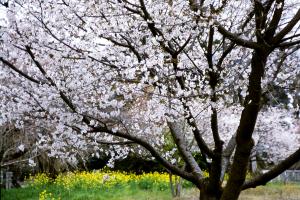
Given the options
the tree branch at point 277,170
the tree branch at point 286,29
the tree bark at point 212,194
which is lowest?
the tree bark at point 212,194

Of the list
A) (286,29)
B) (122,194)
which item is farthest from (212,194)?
(122,194)

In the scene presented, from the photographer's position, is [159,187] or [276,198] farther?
[159,187]

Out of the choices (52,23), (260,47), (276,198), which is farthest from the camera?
(276,198)

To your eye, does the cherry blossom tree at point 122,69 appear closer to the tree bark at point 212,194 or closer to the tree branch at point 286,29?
the tree bark at point 212,194

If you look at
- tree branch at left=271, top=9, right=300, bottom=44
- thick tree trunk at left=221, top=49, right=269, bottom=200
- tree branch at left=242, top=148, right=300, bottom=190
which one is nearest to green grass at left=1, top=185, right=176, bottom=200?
tree branch at left=242, top=148, right=300, bottom=190

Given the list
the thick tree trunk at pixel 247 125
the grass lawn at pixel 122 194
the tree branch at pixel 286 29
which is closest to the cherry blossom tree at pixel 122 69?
the thick tree trunk at pixel 247 125

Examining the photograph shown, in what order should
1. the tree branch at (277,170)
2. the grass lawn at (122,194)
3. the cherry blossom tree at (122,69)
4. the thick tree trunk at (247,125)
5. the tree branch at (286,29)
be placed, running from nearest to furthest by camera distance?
the tree branch at (286,29)
the thick tree trunk at (247,125)
the tree branch at (277,170)
the cherry blossom tree at (122,69)
the grass lawn at (122,194)

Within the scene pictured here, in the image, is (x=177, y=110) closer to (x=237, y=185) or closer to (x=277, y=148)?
(x=237, y=185)

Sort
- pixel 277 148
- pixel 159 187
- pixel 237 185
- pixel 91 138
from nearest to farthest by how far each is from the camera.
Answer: pixel 237 185
pixel 91 138
pixel 159 187
pixel 277 148

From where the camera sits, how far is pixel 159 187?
1342 centimetres

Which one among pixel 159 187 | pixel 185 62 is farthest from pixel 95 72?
pixel 159 187

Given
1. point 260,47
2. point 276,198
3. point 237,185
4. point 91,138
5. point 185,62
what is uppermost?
point 185,62

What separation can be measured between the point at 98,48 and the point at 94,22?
311 millimetres

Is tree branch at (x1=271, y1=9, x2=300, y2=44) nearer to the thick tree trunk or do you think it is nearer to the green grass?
the thick tree trunk
